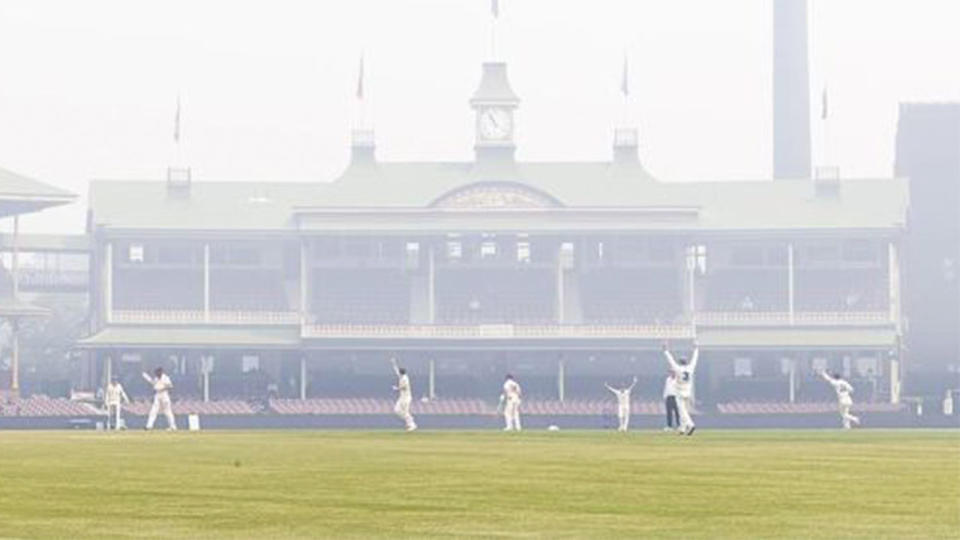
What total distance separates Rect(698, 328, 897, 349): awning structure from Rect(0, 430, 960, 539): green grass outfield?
67.8 meters

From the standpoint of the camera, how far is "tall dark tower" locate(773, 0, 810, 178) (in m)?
124

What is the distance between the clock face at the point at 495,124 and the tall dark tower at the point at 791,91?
604 inches

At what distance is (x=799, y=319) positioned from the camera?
10394cm

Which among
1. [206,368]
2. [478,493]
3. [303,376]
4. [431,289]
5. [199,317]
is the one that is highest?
[431,289]

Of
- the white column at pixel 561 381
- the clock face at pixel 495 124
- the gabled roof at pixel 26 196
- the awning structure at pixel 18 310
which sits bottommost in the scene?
the white column at pixel 561 381

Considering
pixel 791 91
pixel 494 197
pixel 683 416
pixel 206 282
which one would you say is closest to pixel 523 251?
pixel 494 197

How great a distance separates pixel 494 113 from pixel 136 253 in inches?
834

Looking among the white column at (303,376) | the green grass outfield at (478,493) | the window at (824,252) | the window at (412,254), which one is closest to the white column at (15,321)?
the white column at (303,376)

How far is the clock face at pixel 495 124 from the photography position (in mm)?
117250

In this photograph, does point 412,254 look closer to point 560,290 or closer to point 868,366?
point 560,290

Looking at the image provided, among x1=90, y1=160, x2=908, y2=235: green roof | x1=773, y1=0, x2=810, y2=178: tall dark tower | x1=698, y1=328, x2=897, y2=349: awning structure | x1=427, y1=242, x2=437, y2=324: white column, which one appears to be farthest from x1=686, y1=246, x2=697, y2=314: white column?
x1=773, y1=0, x2=810, y2=178: tall dark tower

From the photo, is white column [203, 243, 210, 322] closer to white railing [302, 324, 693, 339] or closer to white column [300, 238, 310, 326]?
white column [300, 238, 310, 326]

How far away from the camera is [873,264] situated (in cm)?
10625

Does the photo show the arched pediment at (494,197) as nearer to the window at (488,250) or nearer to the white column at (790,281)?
the window at (488,250)
